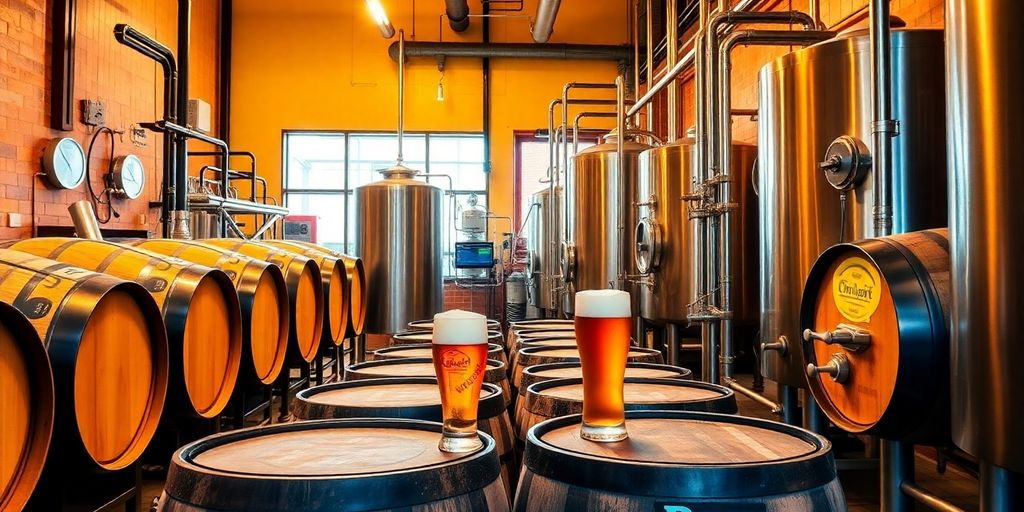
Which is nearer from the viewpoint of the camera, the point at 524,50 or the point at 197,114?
the point at 197,114

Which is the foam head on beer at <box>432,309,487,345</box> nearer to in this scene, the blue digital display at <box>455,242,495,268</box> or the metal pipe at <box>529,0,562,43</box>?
the metal pipe at <box>529,0,562,43</box>

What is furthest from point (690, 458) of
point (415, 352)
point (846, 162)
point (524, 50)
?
point (524, 50)

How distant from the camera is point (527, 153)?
10.1 m

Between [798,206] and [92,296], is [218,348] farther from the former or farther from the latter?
[798,206]

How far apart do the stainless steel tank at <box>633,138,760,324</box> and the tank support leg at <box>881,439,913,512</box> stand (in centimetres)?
204

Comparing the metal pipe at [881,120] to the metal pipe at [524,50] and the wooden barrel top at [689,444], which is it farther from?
the metal pipe at [524,50]

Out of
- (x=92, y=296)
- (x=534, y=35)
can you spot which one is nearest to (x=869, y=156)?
(x=92, y=296)

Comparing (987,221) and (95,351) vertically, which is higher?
(987,221)

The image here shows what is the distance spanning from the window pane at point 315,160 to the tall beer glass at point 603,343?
9184 mm

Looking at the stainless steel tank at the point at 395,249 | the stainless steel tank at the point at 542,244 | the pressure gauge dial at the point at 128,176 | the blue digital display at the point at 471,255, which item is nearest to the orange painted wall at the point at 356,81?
the blue digital display at the point at 471,255

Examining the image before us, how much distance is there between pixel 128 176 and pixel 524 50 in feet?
16.1

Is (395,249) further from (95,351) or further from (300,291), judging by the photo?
(95,351)

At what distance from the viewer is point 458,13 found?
30.0 feet

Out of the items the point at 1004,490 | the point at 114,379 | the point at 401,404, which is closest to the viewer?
the point at 1004,490
